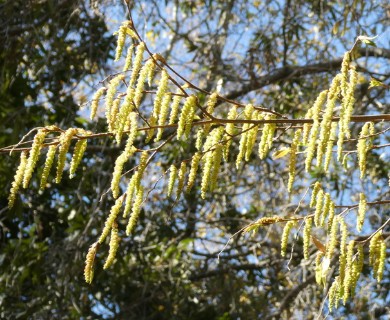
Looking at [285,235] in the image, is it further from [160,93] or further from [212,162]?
[160,93]

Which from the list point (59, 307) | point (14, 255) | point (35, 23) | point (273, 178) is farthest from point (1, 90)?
point (273, 178)

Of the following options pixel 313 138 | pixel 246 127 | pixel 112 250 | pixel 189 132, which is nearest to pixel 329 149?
pixel 313 138

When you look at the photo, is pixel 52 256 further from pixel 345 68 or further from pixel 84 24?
pixel 345 68

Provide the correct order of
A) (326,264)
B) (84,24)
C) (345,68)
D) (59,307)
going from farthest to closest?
(84,24), (59,307), (326,264), (345,68)

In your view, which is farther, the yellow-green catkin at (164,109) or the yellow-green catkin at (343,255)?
the yellow-green catkin at (343,255)

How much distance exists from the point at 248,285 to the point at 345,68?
3.69 m

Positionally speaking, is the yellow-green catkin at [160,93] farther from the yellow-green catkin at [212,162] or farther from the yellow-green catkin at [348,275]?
the yellow-green catkin at [348,275]

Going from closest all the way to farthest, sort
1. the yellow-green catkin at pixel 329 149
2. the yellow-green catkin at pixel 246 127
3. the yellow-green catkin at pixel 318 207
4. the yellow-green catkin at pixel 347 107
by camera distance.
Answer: the yellow-green catkin at pixel 347 107
the yellow-green catkin at pixel 329 149
the yellow-green catkin at pixel 246 127
the yellow-green catkin at pixel 318 207

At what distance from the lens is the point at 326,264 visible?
254 centimetres

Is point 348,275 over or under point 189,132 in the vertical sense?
under

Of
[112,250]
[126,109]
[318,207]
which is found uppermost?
[126,109]

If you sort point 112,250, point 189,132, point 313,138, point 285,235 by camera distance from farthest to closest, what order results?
point 285,235
point 112,250
point 189,132
point 313,138

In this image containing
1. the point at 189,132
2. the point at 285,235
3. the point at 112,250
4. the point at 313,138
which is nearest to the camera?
the point at 313,138

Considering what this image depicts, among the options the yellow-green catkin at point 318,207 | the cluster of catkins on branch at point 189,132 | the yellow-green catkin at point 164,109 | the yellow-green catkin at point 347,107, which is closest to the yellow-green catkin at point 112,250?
the cluster of catkins on branch at point 189,132
